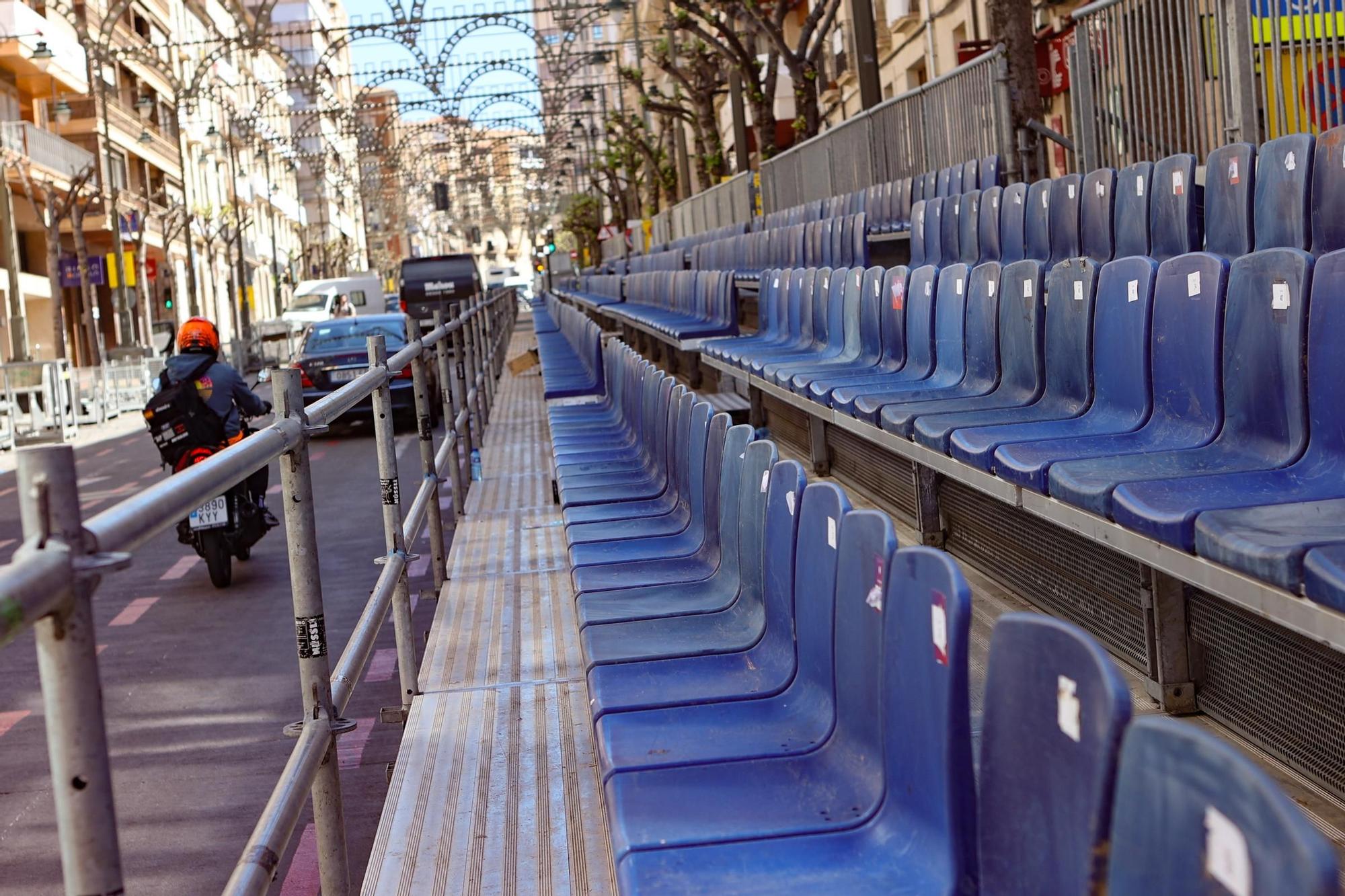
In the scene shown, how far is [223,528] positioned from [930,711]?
770 cm

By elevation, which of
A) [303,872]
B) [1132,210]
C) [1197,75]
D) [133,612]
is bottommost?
[303,872]

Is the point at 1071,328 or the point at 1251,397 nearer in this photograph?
the point at 1251,397

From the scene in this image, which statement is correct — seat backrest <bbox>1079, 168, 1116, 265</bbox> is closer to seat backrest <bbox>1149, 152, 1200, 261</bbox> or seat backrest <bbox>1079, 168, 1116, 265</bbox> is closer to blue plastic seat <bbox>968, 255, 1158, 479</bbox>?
seat backrest <bbox>1149, 152, 1200, 261</bbox>

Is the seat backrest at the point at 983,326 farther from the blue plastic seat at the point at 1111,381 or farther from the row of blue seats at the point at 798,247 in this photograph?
the row of blue seats at the point at 798,247

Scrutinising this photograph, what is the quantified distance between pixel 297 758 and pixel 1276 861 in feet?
6.36

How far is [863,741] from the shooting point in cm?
256

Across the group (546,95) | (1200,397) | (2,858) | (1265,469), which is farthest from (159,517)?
(546,95)

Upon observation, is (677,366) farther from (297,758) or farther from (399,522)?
(297,758)

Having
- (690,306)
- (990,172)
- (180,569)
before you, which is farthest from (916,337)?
(690,306)

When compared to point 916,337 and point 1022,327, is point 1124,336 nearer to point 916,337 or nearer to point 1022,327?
point 1022,327

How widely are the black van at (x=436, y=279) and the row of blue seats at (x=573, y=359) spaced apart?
90.9ft

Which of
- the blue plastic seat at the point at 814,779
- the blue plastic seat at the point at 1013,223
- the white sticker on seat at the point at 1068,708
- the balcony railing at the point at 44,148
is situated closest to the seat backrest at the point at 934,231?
the blue plastic seat at the point at 1013,223

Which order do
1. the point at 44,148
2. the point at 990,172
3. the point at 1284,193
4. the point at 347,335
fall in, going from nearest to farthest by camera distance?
the point at 1284,193
the point at 990,172
the point at 347,335
the point at 44,148

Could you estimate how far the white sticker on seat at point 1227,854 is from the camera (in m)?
1.28
